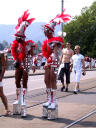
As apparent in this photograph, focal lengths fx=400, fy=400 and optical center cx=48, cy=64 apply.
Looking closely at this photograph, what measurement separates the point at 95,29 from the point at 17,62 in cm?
6504

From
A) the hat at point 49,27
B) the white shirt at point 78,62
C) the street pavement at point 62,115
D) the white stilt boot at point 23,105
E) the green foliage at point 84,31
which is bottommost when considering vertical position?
the street pavement at point 62,115

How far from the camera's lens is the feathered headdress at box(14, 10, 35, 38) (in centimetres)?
900

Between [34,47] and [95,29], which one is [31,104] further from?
[95,29]

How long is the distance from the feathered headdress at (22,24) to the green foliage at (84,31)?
6092 cm

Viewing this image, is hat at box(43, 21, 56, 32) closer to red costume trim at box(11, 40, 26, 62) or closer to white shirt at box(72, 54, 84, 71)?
red costume trim at box(11, 40, 26, 62)

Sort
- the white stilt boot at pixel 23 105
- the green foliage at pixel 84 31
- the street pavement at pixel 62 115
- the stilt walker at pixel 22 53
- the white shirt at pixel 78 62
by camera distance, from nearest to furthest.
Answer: the street pavement at pixel 62 115 → the white stilt boot at pixel 23 105 → the stilt walker at pixel 22 53 → the white shirt at pixel 78 62 → the green foliage at pixel 84 31

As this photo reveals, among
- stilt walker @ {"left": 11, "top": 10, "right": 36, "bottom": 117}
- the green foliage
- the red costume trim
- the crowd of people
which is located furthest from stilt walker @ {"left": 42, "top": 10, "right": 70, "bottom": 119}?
the green foliage

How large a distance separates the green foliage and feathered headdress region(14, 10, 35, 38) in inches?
2398

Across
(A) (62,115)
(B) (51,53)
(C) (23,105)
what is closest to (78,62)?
(A) (62,115)

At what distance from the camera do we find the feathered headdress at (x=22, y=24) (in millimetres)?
9004

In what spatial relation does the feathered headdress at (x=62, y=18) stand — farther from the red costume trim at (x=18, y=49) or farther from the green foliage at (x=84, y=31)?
the green foliage at (x=84, y=31)

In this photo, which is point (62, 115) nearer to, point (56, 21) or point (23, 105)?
point (23, 105)

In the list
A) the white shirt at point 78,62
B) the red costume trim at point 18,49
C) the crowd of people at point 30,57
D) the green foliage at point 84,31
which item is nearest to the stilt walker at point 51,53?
the crowd of people at point 30,57

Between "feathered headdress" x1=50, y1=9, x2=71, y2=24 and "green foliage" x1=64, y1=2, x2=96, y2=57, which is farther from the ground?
"green foliage" x1=64, y1=2, x2=96, y2=57
